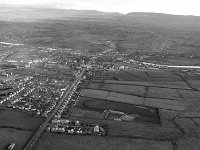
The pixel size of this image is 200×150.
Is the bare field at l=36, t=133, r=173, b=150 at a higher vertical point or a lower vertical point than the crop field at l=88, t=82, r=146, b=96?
higher

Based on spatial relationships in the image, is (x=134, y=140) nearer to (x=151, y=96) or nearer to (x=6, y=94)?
→ (x=151, y=96)

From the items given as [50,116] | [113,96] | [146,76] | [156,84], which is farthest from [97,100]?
[146,76]

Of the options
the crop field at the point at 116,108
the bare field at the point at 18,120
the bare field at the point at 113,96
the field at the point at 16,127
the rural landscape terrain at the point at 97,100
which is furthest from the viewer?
the bare field at the point at 113,96

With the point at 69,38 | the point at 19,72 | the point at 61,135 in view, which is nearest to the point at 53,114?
the point at 61,135

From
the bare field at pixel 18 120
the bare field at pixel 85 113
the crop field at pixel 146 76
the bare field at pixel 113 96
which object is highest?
the bare field at pixel 18 120

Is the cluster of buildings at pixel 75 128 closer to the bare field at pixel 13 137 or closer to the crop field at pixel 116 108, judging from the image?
the bare field at pixel 13 137

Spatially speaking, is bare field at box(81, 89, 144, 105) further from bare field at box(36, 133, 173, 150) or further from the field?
bare field at box(36, 133, 173, 150)

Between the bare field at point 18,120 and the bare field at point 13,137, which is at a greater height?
the bare field at point 13,137

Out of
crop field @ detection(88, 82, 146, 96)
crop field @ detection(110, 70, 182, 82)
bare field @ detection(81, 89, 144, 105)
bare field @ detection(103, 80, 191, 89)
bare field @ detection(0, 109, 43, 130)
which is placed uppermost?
bare field @ detection(0, 109, 43, 130)

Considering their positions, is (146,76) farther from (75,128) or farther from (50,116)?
(75,128)

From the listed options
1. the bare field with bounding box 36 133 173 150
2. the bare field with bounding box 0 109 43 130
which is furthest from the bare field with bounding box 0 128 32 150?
the bare field with bounding box 36 133 173 150

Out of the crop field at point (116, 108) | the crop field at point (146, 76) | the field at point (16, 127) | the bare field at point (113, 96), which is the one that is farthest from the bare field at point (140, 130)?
the crop field at point (146, 76)
